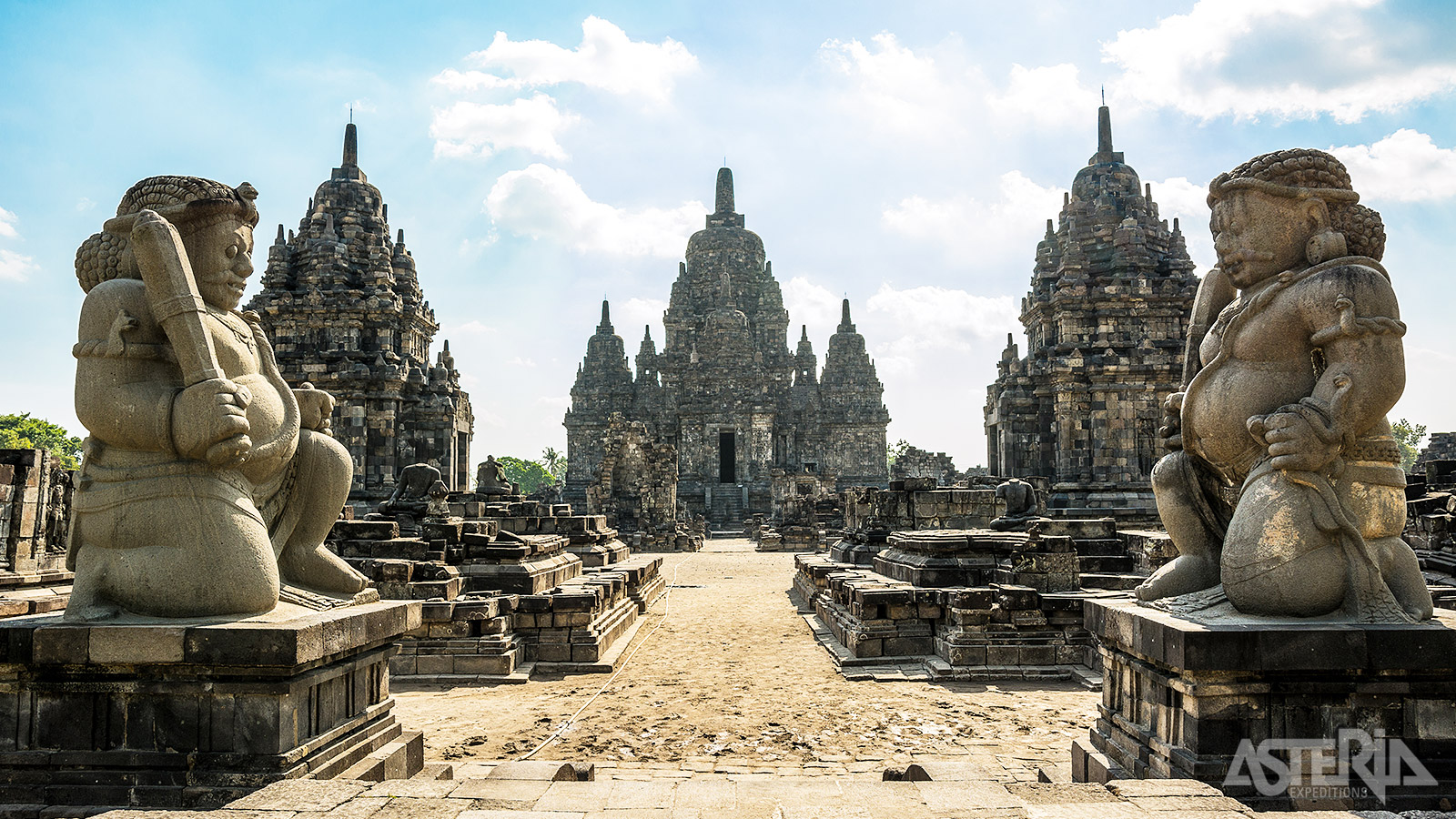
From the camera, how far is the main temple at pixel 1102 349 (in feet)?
64.6

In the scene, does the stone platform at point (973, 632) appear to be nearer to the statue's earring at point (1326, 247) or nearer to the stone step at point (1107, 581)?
the stone step at point (1107, 581)

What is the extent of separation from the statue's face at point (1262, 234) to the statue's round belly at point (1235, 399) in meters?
0.42

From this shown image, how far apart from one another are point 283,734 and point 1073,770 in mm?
3425

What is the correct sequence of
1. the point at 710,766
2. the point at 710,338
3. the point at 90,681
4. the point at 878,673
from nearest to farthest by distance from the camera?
the point at 90,681
the point at 710,766
the point at 878,673
the point at 710,338

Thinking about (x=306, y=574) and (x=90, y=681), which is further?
(x=306, y=574)

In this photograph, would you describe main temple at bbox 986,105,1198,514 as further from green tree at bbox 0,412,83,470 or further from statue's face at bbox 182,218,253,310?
green tree at bbox 0,412,83,470

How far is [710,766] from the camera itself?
4.70 metres

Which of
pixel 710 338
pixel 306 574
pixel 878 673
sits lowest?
pixel 878 673

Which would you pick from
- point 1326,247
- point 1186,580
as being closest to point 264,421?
point 1186,580

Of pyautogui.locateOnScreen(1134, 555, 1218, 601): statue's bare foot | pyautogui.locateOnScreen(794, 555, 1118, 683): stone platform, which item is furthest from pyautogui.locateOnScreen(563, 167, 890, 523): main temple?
pyautogui.locateOnScreen(1134, 555, 1218, 601): statue's bare foot

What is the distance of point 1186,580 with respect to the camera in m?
3.74

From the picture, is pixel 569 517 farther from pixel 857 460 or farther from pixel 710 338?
pixel 857 460

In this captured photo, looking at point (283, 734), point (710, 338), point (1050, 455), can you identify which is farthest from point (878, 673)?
point (710, 338)

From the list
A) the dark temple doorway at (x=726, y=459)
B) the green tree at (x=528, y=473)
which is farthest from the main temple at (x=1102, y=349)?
the green tree at (x=528, y=473)
